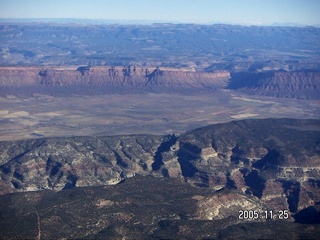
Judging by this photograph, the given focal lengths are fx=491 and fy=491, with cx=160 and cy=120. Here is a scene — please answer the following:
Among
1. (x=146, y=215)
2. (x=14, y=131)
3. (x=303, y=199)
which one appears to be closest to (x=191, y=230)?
(x=146, y=215)

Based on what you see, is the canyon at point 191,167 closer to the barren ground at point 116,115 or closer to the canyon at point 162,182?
the canyon at point 162,182

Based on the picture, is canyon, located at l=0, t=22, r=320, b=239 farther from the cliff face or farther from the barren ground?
the barren ground

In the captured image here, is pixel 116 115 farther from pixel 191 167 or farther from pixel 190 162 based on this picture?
pixel 191 167

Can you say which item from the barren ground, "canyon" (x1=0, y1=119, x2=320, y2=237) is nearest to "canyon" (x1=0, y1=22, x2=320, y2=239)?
"canyon" (x1=0, y1=119, x2=320, y2=237)

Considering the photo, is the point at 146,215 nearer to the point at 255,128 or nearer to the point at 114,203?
the point at 114,203

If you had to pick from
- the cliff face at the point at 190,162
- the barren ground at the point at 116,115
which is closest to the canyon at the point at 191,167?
the cliff face at the point at 190,162

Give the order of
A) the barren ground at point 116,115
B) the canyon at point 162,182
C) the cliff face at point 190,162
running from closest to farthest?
1. the canyon at point 162,182
2. the cliff face at point 190,162
3. the barren ground at point 116,115

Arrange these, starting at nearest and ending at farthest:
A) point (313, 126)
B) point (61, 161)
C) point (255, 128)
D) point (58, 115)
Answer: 1. point (61, 161)
2. point (255, 128)
3. point (313, 126)
4. point (58, 115)

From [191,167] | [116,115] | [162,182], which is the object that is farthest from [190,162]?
[116,115]
